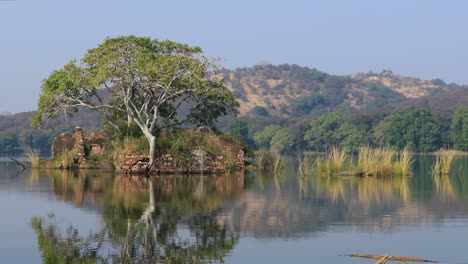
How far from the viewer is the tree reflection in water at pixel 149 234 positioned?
13711 mm

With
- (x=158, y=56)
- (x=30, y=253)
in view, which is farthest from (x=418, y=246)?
(x=158, y=56)

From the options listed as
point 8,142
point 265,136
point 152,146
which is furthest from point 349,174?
point 8,142

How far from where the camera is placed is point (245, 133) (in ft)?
363

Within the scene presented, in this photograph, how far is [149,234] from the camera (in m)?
16.1

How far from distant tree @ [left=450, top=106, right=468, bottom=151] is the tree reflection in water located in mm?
68884

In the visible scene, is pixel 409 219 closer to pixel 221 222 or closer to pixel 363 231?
pixel 363 231

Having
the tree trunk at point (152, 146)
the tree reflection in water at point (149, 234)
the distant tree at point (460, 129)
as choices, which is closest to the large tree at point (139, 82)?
the tree trunk at point (152, 146)

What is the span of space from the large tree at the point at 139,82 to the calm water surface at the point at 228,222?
828 cm

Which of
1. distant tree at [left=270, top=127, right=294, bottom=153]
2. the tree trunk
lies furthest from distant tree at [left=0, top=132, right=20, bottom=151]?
the tree trunk

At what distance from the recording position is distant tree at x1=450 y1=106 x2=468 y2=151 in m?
90.4

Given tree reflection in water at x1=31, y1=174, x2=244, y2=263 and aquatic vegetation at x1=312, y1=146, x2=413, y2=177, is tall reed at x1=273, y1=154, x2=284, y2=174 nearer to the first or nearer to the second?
aquatic vegetation at x1=312, y1=146, x2=413, y2=177

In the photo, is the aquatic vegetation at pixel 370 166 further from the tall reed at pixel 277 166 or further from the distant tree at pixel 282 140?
the distant tree at pixel 282 140

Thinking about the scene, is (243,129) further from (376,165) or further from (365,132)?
(376,165)

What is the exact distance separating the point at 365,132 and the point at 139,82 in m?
66.5
